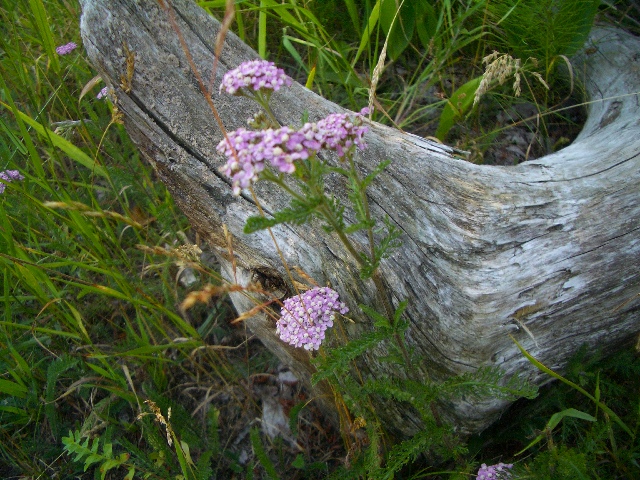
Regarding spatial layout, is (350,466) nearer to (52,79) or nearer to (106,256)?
(106,256)

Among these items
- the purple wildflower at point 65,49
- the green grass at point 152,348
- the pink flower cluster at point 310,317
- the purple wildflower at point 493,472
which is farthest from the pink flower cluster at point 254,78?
the purple wildflower at point 65,49

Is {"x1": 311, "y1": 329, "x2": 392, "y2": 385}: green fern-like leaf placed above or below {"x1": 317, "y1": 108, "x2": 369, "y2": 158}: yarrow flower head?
below

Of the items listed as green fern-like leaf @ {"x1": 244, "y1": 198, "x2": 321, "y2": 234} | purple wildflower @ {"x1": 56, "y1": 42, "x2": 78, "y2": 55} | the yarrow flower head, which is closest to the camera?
green fern-like leaf @ {"x1": 244, "y1": 198, "x2": 321, "y2": 234}

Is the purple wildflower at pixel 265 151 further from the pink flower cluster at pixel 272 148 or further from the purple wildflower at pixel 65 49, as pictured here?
the purple wildflower at pixel 65 49

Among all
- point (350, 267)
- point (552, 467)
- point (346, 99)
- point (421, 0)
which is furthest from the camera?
point (346, 99)

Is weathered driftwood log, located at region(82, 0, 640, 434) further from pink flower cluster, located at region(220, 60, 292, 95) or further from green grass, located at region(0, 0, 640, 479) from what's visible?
pink flower cluster, located at region(220, 60, 292, 95)

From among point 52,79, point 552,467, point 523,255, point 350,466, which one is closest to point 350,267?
point 523,255

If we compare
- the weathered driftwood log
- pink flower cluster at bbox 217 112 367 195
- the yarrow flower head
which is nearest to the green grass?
the weathered driftwood log

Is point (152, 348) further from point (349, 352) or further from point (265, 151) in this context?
point (265, 151)
